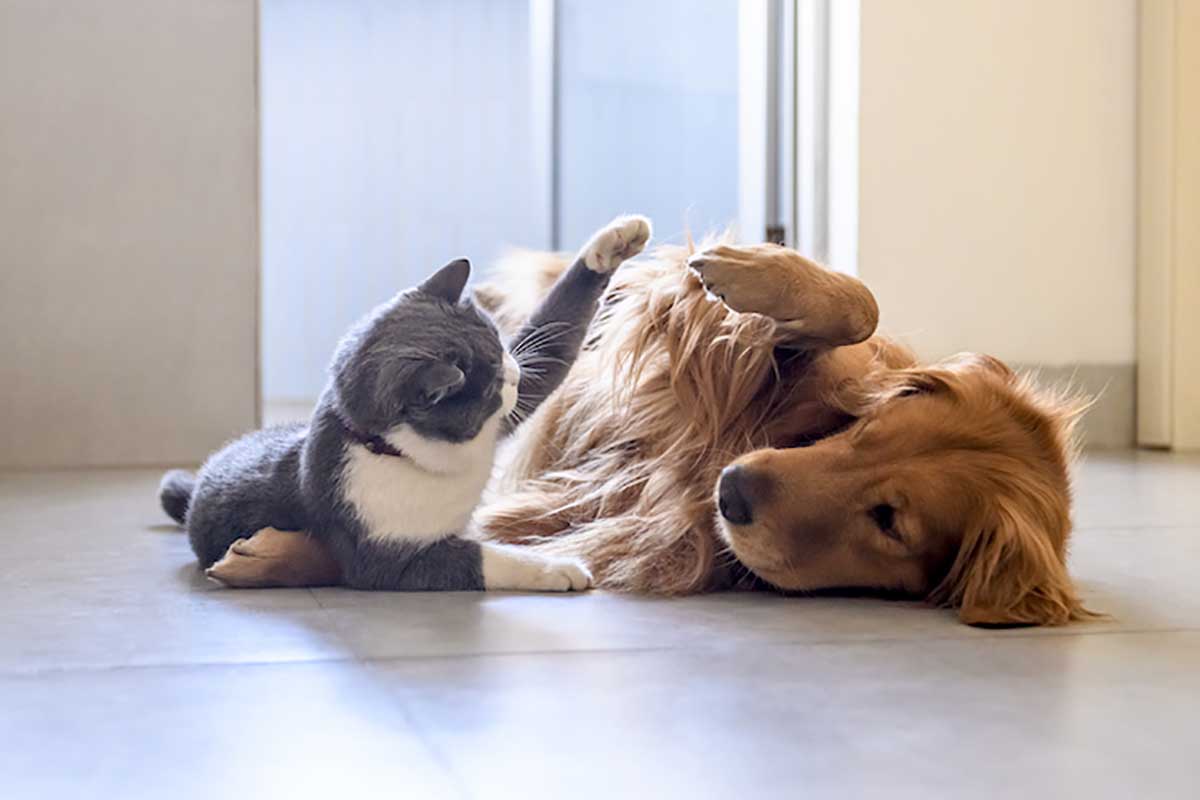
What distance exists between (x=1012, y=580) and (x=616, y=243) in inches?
21.6

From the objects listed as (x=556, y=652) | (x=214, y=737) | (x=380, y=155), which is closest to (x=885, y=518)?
(x=556, y=652)

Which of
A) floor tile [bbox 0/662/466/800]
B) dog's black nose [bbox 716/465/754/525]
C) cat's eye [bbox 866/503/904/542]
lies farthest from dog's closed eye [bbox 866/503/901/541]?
floor tile [bbox 0/662/466/800]

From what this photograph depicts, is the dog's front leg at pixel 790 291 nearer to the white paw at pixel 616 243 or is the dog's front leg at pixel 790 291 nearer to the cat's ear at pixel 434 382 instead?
the white paw at pixel 616 243

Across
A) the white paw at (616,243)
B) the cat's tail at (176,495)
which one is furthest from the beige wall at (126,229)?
the white paw at (616,243)

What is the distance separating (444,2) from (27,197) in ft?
6.03

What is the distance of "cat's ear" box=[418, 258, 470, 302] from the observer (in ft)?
4.47

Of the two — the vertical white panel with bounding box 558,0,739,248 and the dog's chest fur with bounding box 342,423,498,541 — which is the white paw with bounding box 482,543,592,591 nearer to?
the dog's chest fur with bounding box 342,423,498,541

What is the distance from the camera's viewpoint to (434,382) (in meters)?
1.24

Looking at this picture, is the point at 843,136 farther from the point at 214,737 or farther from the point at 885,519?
the point at 214,737

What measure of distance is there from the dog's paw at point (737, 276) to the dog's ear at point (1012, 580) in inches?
11.8

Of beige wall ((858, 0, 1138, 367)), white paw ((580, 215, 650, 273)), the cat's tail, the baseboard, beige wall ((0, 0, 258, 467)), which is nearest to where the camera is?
white paw ((580, 215, 650, 273))

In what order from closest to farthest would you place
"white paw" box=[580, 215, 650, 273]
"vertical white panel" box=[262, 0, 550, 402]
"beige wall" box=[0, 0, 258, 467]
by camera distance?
"white paw" box=[580, 215, 650, 273], "beige wall" box=[0, 0, 258, 467], "vertical white panel" box=[262, 0, 550, 402]

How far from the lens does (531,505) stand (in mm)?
1691

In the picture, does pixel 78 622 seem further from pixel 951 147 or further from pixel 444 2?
pixel 444 2
